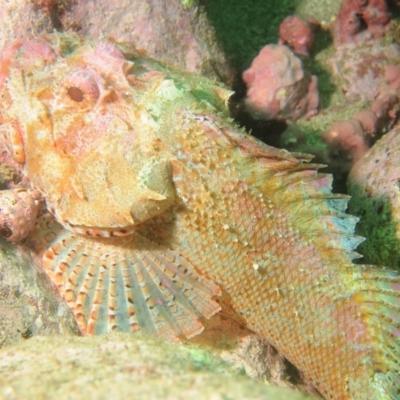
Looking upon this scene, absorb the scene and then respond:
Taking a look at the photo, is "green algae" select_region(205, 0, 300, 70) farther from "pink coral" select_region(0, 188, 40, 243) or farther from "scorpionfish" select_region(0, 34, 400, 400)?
"pink coral" select_region(0, 188, 40, 243)

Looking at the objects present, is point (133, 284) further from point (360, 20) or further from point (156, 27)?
point (360, 20)

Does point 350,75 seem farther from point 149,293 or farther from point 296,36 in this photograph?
point 149,293

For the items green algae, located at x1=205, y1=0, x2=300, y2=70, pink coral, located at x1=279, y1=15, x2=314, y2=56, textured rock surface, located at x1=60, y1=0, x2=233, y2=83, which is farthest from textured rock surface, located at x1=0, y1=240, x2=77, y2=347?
pink coral, located at x1=279, y1=15, x2=314, y2=56

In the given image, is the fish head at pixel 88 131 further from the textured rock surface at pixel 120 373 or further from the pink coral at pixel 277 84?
the pink coral at pixel 277 84

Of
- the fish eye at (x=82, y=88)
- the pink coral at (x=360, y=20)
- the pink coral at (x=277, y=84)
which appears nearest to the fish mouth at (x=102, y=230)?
the fish eye at (x=82, y=88)

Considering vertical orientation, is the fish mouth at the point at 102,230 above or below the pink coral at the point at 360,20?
below

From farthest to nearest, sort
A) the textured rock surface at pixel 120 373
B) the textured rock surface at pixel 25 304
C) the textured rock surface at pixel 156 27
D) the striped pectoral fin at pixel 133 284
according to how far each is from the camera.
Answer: the textured rock surface at pixel 156 27, the striped pectoral fin at pixel 133 284, the textured rock surface at pixel 25 304, the textured rock surface at pixel 120 373

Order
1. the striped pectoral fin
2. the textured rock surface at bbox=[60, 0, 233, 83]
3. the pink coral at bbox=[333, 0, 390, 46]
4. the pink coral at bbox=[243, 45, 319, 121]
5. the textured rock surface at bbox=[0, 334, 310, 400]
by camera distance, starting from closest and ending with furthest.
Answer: the textured rock surface at bbox=[0, 334, 310, 400] → the striped pectoral fin → the textured rock surface at bbox=[60, 0, 233, 83] → the pink coral at bbox=[243, 45, 319, 121] → the pink coral at bbox=[333, 0, 390, 46]

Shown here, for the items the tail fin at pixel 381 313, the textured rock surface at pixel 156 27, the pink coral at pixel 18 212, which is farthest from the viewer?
the textured rock surface at pixel 156 27
